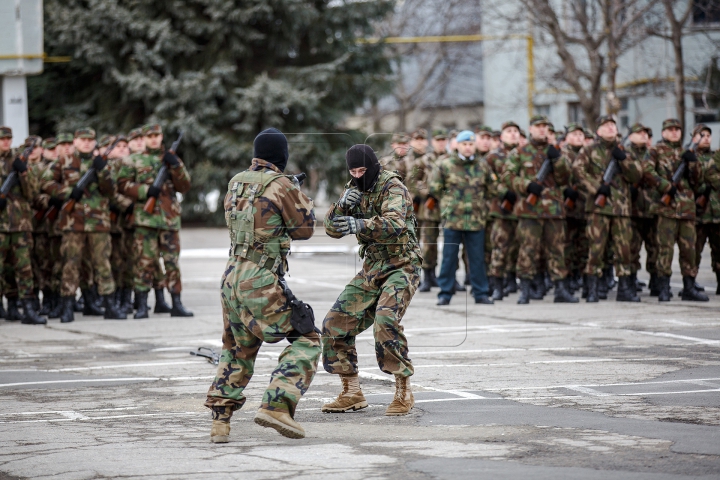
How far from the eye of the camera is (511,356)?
427 inches

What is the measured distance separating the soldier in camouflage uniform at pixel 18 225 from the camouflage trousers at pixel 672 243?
794 centimetres

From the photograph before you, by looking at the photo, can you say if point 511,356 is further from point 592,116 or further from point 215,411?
point 592,116

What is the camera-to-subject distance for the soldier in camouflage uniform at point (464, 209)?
15078mm

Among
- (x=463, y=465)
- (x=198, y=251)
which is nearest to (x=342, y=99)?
(x=198, y=251)

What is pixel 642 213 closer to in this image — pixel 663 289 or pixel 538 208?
pixel 663 289

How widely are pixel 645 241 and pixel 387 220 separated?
8581 millimetres

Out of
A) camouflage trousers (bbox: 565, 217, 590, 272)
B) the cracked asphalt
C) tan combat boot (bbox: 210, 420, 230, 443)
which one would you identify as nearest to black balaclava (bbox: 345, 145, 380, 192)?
the cracked asphalt

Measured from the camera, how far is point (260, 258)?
7.26 m

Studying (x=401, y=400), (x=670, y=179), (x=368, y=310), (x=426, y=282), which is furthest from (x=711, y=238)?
(x=401, y=400)

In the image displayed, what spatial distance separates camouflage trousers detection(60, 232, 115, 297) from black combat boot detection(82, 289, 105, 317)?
0.80m

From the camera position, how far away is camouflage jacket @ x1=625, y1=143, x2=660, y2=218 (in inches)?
591

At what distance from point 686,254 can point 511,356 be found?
16.6ft

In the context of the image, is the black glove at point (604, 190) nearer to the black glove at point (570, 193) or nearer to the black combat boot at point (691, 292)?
the black glove at point (570, 193)

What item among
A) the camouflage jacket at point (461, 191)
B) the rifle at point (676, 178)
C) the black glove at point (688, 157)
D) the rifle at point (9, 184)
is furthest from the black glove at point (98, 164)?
the black glove at point (688, 157)
